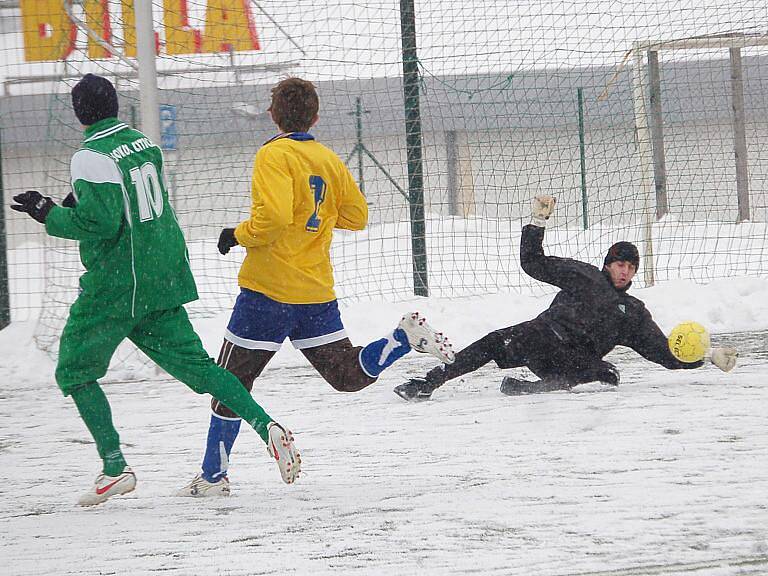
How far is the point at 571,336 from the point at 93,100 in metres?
3.07

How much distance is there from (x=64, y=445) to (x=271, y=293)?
177cm

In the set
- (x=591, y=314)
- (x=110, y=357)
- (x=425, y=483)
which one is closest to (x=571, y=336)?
(x=591, y=314)

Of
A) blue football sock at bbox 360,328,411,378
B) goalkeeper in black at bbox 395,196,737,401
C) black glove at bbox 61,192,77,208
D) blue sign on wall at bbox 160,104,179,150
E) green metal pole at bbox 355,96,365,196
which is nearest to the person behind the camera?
black glove at bbox 61,192,77,208

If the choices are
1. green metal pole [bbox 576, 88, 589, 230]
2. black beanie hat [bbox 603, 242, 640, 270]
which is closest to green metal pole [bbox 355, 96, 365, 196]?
green metal pole [bbox 576, 88, 589, 230]

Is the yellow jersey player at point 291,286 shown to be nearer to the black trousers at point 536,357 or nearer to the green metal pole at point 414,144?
the black trousers at point 536,357

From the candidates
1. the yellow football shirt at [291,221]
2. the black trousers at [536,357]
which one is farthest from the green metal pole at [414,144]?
the yellow football shirt at [291,221]

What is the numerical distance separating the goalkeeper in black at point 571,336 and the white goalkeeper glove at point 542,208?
0.17 feet

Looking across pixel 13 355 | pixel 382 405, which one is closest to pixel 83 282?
pixel 382 405

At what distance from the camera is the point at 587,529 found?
3.29 meters

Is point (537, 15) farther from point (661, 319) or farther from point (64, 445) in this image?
point (64, 445)

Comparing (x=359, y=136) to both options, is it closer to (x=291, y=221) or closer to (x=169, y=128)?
(x=169, y=128)

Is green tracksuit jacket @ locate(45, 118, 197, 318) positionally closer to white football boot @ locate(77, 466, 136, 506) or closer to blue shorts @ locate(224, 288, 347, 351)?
blue shorts @ locate(224, 288, 347, 351)

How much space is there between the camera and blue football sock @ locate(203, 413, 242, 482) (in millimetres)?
4000

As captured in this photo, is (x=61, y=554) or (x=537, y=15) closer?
(x=61, y=554)
